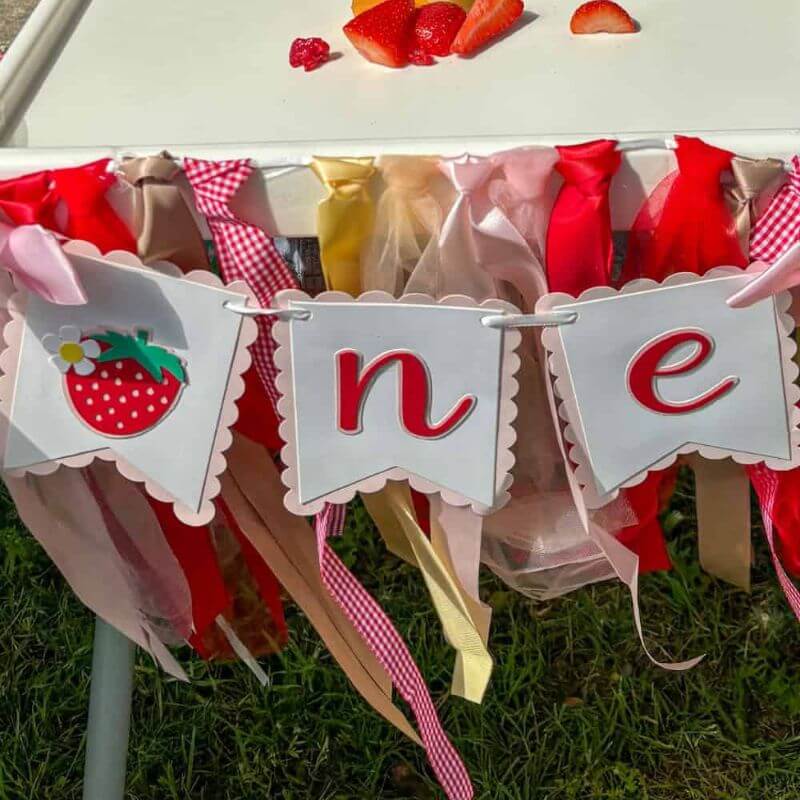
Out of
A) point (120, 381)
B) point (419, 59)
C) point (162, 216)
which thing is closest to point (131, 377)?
point (120, 381)

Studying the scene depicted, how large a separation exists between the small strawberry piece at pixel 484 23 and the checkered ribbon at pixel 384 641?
0.37m

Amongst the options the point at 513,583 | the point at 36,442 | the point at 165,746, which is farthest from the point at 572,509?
the point at 165,746

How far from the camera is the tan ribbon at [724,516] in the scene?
0.86 metres

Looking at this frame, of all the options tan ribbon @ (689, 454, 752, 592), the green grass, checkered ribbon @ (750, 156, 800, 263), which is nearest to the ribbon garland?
checkered ribbon @ (750, 156, 800, 263)

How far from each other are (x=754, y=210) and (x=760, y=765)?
2.94ft

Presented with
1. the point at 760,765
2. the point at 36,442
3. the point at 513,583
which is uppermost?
the point at 36,442

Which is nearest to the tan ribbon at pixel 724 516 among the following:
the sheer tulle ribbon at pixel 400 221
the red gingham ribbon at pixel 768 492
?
the red gingham ribbon at pixel 768 492

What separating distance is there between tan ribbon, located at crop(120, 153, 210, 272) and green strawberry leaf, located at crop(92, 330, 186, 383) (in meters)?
0.06

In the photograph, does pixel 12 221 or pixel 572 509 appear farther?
pixel 572 509

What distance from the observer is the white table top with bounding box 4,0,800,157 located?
732 mm

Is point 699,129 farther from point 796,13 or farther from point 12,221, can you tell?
point 12,221

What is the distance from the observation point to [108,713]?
100 cm

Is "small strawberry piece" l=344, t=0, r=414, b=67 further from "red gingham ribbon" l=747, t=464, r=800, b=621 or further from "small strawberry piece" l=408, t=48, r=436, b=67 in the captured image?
"red gingham ribbon" l=747, t=464, r=800, b=621

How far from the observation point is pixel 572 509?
0.86m
